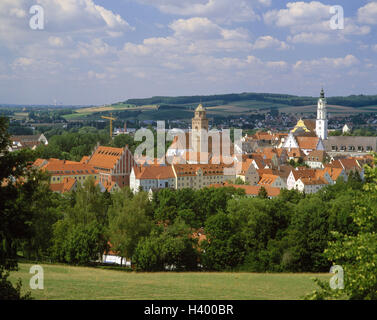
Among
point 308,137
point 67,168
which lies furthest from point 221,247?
point 308,137

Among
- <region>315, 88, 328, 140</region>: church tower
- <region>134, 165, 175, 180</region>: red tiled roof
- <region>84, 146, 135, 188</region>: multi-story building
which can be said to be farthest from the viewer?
<region>315, 88, 328, 140</region>: church tower

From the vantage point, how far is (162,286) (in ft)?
66.3

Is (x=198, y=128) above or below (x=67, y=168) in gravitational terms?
above

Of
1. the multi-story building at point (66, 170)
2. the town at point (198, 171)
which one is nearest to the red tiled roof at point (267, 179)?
the town at point (198, 171)

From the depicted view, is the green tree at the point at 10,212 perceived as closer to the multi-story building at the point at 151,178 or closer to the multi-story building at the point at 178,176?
the multi-story building at the point at 178,176

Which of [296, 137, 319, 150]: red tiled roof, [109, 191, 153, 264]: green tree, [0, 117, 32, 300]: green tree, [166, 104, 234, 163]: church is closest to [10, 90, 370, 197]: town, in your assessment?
[166, 104, 234, 163]: church

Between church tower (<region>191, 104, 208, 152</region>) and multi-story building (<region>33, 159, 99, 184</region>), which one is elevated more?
church tower (<region>191, 104, 208, 152</region>)

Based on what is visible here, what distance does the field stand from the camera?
56.8ft

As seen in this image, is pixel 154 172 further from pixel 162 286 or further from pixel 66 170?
pixel 162 286

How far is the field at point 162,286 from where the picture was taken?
17312mm

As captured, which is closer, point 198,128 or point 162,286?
point 162,286

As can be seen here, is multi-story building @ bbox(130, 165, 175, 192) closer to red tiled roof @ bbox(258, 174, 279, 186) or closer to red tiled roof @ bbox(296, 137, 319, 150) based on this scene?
red tiled roof @ bbox(258, 174, 279, 186)

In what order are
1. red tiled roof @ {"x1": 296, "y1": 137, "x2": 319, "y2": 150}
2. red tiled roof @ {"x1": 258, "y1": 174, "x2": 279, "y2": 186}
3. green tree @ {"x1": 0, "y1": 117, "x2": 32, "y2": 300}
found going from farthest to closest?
red tiled roof @ {"x1": 296, "y1": 137, "x2": 319, "y2": 150} → red tiled roof @ {"x1": 258, "y1": 174, "x2": 279, "y2": 186} → green tree @ {"x1": 0, "y1": 117, "x2": 32, "y2": 300}
